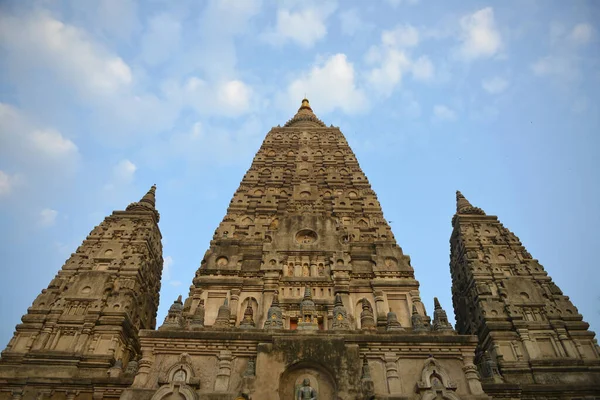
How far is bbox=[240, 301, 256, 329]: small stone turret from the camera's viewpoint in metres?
19.5

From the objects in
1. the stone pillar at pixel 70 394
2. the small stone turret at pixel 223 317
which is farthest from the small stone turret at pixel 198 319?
the stone pillar at pixel 70 394

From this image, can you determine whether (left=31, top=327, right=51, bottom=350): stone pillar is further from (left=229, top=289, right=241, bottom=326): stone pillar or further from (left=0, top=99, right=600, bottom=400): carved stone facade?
(left=229, top=289, right=241, bottom=326): stone pillar

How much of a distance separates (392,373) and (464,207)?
747 inches

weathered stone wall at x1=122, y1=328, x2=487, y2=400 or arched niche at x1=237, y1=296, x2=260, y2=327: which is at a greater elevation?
arched niche at x1=237, y1=296, x2=260, y2=327

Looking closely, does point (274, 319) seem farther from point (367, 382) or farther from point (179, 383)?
point (367, 382)

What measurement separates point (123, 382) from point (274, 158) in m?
18.9

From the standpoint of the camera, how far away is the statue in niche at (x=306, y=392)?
16719mm

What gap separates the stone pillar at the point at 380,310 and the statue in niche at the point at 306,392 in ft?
18.1

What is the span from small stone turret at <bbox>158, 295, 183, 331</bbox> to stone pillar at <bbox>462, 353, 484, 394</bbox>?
36.5 ft

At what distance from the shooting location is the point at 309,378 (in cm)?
1758

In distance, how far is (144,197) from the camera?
3575cm

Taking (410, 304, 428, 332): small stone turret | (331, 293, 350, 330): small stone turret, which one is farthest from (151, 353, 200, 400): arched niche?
(410, 304, 428, 332): small stone turret

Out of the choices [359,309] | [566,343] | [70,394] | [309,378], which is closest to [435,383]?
[309,378]

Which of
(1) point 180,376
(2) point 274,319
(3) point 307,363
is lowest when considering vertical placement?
(1) point 180,376
